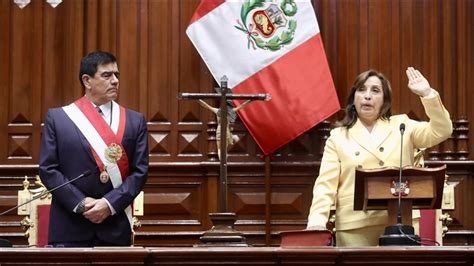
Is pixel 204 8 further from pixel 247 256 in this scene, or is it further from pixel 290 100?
pixel 247 256

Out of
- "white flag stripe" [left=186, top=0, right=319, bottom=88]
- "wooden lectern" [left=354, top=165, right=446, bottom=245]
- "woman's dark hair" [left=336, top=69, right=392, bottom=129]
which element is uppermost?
"white flag stripe" [left=186, top=0, right=319, bottom=88]

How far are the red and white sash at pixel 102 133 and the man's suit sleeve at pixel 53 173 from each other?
13 centimetres

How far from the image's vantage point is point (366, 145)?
18.1ft

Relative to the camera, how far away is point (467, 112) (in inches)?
294

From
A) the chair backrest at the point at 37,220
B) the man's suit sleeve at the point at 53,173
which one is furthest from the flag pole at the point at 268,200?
the man's suit sleeve at the point at 53,173

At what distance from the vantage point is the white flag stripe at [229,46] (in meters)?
7.36

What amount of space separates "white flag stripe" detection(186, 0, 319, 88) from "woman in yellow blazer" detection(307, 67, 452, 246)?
5.71ft

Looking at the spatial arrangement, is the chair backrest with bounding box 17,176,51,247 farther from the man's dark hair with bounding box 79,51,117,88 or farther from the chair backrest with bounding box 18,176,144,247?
the man's dark hair with bounding box 79,51,117,88

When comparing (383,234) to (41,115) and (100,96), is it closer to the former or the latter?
(100,96)

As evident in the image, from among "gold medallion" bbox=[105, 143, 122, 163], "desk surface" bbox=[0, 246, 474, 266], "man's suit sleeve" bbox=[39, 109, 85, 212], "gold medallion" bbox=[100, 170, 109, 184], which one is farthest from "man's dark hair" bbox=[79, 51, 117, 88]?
"desk surface" bbox=[0, 246, 474, 266]

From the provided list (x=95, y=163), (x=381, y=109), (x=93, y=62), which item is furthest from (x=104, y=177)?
(x=381, y=109)

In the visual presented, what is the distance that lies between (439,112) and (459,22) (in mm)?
2256

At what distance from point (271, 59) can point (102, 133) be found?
207 cm

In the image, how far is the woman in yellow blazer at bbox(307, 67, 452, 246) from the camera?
5.37 metres
